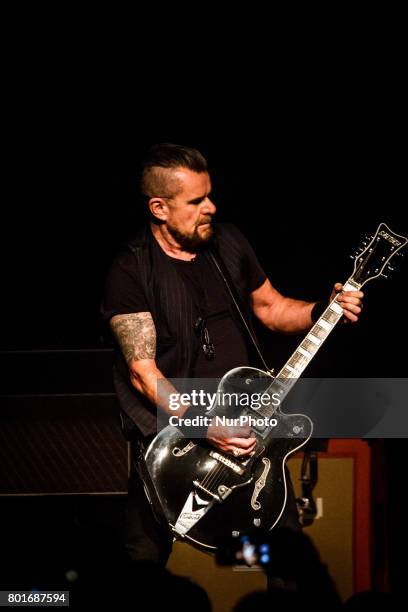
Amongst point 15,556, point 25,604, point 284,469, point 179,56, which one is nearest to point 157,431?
point 284,469

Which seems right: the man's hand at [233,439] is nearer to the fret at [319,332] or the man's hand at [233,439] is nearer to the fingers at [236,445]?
the fingers at [236,445]

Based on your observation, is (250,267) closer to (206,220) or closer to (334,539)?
(206,220)

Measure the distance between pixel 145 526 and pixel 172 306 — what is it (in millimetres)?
782

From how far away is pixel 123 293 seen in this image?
2.37m

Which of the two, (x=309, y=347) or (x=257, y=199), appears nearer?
(x=309, y=347)

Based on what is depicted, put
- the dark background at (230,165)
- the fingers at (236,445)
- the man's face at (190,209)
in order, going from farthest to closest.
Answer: the dark background at (230,165) < the man's face at (190,209) < the fingers at (236,445)

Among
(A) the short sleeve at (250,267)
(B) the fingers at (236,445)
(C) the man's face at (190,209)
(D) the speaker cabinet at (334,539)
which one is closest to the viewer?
(B) the fingers at (236,445)

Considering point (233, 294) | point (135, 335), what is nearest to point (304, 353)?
point (233, 294)

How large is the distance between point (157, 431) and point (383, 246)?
3.38 ft

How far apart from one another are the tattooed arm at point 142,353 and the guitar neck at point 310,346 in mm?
358

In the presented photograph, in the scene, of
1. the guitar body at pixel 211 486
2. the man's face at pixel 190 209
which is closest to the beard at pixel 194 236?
the man's face at pixel 190 209

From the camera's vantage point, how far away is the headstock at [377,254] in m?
2.39

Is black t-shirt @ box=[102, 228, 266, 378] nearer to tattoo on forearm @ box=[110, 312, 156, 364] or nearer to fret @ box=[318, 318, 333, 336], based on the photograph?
tattoo on forearm @ box=[110, 312, 156, 364]

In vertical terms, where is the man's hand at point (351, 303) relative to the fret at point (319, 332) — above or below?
above
